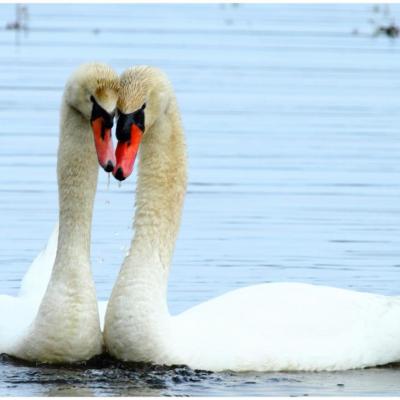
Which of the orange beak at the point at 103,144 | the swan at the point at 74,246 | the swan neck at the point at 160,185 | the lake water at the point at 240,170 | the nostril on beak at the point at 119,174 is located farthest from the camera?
the swan neck at the point at 160,185

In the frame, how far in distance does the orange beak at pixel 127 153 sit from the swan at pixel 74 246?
0.49ft

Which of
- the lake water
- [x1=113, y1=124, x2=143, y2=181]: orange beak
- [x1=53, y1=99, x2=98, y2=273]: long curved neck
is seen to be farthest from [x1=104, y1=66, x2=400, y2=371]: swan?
[x1=53, y1=99, x2=98, y2=273]: long curved neck

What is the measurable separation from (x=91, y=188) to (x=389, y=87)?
14174mm

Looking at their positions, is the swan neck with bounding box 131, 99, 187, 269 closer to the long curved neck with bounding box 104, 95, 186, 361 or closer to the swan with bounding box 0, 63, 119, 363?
the long curved neck with bounding box 104, 95, 186, 361

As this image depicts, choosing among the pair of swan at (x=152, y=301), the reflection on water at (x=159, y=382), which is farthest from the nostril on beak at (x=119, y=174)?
the reflection on water at (x=159, y=382)

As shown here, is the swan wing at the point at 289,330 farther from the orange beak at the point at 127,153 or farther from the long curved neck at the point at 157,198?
the orange beak at the point at 127,153

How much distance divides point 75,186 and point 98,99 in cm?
79

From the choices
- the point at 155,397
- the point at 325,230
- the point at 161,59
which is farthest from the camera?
the point at 161,59

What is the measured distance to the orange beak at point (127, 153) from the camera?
38.0ft

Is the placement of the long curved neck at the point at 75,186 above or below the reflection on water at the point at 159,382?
above

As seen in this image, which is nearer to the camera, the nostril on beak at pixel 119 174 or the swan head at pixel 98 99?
the nostril on beak at pixel 119 174

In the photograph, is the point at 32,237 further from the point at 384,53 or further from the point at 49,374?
the point at 384,53

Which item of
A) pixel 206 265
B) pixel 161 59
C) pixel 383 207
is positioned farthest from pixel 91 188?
pixel 161 59

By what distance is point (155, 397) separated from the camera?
38.4ft
